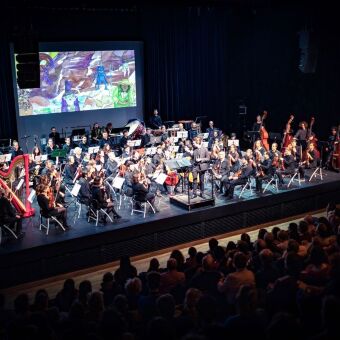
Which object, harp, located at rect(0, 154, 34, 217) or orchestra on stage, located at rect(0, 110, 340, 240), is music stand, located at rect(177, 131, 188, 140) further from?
harp, located at rect(0, 154, 34, 217)

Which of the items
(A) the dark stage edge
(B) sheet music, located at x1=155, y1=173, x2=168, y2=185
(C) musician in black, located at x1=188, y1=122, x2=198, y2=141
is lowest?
(A) the dark stage edge

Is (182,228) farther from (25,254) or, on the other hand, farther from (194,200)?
(25,254)

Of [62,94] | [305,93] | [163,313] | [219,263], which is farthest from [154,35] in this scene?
[163,313]

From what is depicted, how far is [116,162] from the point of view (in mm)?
14031

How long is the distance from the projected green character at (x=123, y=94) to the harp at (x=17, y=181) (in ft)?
29.0

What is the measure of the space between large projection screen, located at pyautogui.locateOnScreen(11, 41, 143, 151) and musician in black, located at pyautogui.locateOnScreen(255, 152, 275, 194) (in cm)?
794

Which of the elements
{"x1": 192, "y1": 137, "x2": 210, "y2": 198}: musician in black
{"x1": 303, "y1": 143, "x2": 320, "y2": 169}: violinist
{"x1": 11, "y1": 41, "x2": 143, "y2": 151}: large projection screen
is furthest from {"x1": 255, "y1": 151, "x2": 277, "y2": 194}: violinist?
{"x1": 11, "y1": 41, "x2": 143, "y2": 151}: large projection screen

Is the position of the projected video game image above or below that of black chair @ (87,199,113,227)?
above

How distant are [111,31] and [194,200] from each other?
956cm

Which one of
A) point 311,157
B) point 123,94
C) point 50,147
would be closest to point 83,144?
point 50,147

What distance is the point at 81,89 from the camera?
62.7 feet

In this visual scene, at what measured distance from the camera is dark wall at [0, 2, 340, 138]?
18.4 metres

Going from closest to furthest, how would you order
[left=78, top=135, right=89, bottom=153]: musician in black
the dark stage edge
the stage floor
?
the dark stage edge, the stage floor, [left=78, top=135, right=89, bottom=153]: musician in black

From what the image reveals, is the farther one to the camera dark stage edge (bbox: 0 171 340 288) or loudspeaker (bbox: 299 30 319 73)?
loudspeaker (bbox: 299 30 319 73)
